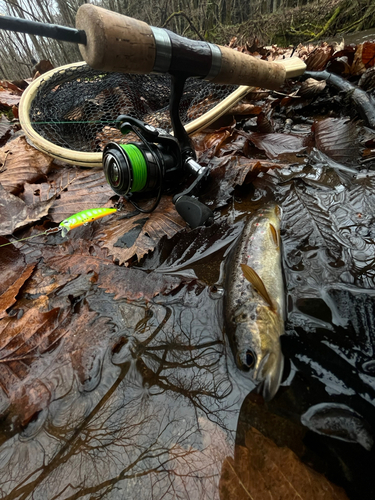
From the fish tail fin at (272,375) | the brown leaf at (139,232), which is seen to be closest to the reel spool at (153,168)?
the brown leaf at (139,232)

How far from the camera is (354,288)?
1.69 m

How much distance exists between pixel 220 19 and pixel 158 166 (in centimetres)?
1895

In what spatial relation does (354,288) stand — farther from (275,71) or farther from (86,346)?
(275,71)

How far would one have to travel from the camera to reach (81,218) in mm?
2391

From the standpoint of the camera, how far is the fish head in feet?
4.58

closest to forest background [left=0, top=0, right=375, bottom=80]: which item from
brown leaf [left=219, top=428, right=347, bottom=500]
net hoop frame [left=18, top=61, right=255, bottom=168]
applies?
net hoop frame [left=18, top=61, right=255, bottom=168]

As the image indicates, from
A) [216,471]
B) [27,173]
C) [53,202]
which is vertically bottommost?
[216,471]

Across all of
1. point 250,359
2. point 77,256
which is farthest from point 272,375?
point 77,256

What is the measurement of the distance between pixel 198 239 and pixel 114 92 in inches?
120

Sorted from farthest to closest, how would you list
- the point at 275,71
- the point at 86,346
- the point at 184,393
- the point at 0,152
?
the point at 0,152, the point at 275,71, the point at 86,346, the point at 184,393

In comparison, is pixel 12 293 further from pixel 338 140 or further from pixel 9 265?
pixel 338 140

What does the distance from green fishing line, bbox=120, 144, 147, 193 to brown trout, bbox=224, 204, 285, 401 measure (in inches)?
38.0

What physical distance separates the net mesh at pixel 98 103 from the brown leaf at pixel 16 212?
1.28m

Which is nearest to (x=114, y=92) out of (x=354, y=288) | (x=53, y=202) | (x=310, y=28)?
(x=53, y=202)
